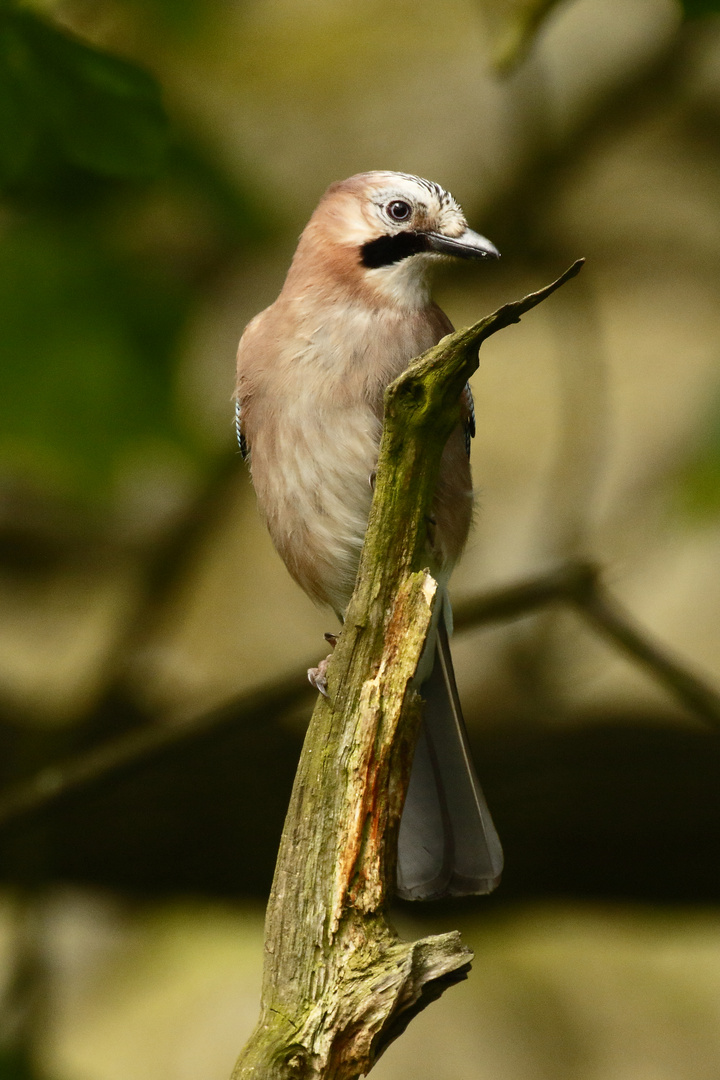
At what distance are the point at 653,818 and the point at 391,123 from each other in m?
3.92

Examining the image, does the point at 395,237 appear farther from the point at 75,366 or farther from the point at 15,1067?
the point at 15,1067

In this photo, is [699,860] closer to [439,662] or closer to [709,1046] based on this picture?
[709,1046]

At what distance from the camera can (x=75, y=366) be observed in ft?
11.3

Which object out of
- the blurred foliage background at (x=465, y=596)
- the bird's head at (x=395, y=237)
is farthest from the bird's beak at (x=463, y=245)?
the blurred foliage background at (x=465, y=596)

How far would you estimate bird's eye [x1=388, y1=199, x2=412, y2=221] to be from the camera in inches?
113

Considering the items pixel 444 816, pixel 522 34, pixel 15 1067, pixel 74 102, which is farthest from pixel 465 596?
pixel 74 102

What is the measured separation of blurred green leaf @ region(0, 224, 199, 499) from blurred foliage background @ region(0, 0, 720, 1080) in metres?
1.02

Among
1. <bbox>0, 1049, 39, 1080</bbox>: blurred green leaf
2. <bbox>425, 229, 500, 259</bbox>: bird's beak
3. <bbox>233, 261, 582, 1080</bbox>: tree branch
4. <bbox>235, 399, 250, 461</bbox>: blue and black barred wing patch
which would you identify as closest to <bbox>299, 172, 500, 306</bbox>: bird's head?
<bbox>425, 229, 500, 259</bbox>: bird's beak

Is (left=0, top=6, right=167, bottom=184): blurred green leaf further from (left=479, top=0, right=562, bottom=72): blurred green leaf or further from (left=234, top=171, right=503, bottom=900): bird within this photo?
(left=479, top=0, right=562, bottom=72): blurred green leaf

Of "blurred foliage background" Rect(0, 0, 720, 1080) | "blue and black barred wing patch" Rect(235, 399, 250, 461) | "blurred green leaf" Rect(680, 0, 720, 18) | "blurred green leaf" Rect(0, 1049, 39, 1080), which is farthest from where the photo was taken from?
"blurred foliage background" Rect(0, 0, 720, 1080)

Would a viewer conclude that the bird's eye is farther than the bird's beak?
Yes

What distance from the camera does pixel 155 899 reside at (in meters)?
5.69

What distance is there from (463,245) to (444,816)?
1.47 m

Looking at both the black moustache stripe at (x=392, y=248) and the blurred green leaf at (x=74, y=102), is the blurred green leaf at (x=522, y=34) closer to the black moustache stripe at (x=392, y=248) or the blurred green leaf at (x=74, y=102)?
the black moustache stripe at (x=392, y=248)
